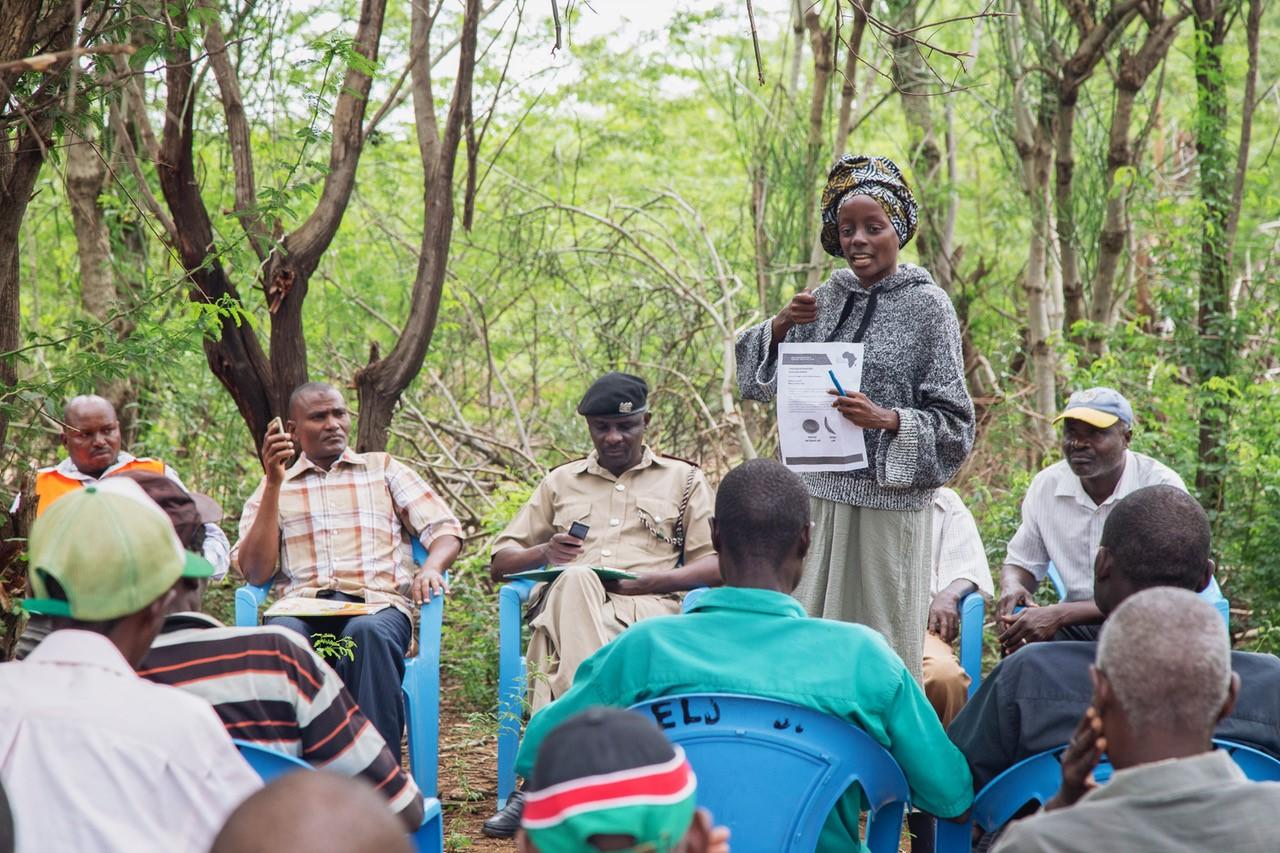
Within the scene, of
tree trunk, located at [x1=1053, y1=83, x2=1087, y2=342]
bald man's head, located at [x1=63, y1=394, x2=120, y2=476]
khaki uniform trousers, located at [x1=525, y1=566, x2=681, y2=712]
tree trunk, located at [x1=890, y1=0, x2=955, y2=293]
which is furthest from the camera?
tree trunk, located at [x1=890, y1=0, x2=955, y2=293]

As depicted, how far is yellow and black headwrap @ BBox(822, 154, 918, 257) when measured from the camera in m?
3.74

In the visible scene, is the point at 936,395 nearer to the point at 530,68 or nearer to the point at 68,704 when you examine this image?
the point at 68,704

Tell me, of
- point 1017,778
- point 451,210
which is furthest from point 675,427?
point 1017,778

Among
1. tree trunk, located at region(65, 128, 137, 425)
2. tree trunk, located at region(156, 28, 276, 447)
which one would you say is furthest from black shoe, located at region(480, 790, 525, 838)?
tree trunk, located at region(65, 128, 137, 425)

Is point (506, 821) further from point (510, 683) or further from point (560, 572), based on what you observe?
point (560, 572)

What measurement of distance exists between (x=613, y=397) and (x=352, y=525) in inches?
42.1

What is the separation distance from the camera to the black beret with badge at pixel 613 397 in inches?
185

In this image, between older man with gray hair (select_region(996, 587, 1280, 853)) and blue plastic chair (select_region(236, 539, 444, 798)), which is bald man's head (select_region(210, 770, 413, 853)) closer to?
older man with gray hair (select_region(996, 587, 1280, 853))

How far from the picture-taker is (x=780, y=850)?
237 centimetres

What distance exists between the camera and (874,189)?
147 inches

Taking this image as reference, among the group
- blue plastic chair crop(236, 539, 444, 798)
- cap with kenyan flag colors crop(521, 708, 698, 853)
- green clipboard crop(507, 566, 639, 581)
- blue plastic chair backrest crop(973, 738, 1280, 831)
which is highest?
cap with kenyan flag colors crop(521, 708, 698, 853)

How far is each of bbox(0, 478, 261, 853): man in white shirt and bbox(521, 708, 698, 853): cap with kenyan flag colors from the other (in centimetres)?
48

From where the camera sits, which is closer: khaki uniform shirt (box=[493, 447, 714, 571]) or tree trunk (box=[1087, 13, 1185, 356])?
khaki uniform shirt (box=[493, 447, 714, 571])

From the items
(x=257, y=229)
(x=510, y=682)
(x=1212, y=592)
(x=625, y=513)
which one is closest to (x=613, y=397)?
(x=625, y=513)
